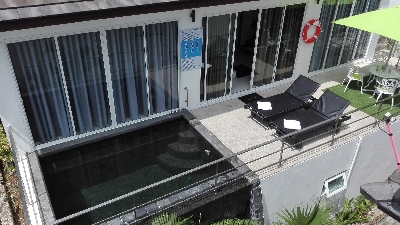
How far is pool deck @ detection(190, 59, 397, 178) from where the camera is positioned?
29.4 feet

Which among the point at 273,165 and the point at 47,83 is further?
the point at 273,165

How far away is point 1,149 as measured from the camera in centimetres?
1039

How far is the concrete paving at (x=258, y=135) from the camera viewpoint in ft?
29.4

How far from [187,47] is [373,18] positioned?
572 cm

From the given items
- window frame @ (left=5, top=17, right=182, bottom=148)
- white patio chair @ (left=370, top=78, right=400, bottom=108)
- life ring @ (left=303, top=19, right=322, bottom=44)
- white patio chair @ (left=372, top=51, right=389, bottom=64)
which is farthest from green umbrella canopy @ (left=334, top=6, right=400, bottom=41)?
window frame @ (left=5, top=17, right=182, bottom=148)

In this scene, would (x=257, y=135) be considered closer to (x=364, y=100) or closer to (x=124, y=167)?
(x=124, y=167)

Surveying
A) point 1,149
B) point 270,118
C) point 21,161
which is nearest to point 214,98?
point 270,118

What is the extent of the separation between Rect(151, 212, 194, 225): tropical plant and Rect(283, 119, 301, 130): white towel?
3.92 metres

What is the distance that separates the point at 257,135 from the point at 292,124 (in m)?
1.02

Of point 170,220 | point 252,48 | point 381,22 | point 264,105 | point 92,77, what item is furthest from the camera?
point 252,48

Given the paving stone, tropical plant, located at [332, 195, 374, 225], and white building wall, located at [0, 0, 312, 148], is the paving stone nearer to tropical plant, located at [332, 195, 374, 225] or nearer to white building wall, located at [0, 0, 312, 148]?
white building wall, located at [0, 0, 312, 148]

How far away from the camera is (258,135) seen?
10000 mm

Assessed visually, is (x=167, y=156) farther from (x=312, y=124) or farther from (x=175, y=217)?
(x=312, y=124)

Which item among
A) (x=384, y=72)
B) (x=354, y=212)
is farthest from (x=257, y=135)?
(x=384, y=72)
